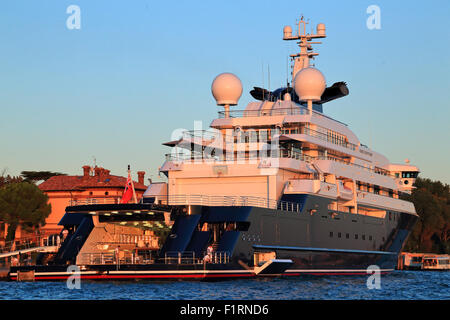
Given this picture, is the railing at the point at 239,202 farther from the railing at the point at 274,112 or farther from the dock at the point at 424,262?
the dock at the point at 424,262

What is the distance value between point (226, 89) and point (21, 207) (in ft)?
82.1

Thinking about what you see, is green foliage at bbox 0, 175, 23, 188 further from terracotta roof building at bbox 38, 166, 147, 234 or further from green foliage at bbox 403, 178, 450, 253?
green foliage at bbox 403, 178, 450, 253

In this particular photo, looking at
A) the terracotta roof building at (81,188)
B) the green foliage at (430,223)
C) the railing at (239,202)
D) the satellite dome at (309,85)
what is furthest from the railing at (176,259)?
Result: the green foliage at (430,223)

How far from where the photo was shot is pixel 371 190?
56312 millimetres

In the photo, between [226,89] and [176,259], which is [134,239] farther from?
[226,89]

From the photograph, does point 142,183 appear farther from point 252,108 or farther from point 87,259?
point 87,259

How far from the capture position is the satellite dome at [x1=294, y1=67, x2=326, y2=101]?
2003 inches

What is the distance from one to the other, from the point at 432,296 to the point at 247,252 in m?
8.80

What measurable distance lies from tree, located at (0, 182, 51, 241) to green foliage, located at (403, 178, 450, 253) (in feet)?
119

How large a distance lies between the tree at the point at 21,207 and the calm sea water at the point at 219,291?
29961mm

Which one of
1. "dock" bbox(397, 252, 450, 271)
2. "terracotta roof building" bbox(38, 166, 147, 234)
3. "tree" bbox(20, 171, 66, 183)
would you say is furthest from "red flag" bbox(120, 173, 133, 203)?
"tree" bbox(20, 171, 66, 183)

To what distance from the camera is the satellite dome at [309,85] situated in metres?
50.9
